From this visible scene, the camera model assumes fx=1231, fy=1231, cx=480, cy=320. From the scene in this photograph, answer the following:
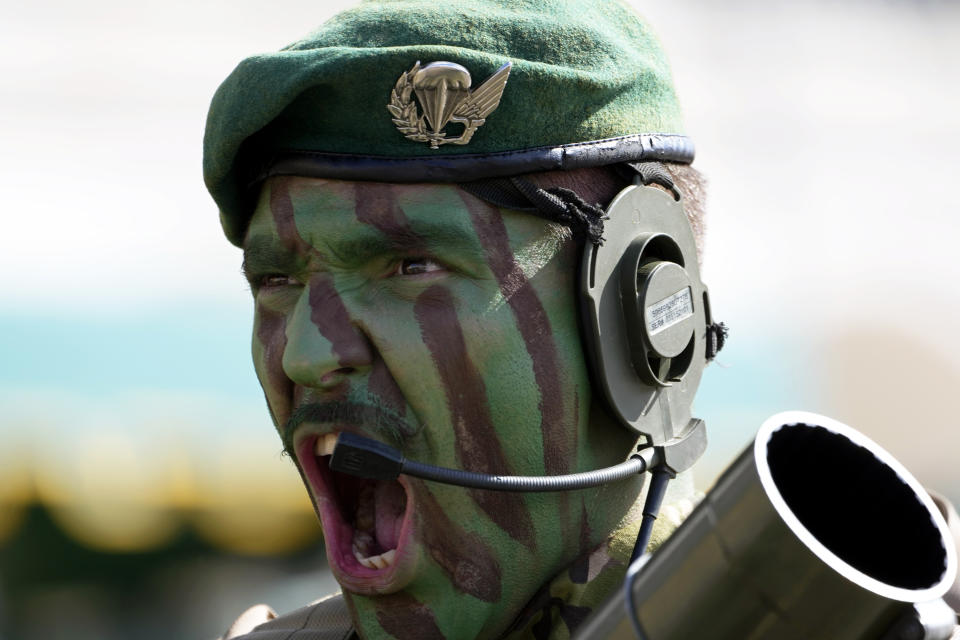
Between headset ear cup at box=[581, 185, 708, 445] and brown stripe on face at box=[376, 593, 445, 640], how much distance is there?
1.56 feet

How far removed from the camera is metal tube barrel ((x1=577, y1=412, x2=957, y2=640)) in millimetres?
1193

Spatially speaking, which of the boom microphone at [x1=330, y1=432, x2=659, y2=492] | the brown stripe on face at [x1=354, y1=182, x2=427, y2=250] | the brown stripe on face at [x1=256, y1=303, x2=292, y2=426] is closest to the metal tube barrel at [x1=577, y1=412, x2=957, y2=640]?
the boom microphone at [x1=330, y1=432, x2=659, y2=492]

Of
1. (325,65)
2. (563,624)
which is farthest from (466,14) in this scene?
(563,624)

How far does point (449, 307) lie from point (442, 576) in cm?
46

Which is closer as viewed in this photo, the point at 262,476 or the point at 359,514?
the point at 359,514

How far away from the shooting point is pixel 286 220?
7.04 feet

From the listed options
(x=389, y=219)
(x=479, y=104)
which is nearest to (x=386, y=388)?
(x=389, y=219)

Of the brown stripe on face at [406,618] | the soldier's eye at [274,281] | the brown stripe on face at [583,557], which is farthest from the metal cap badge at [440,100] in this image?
the brown stripe on face at [406,618]

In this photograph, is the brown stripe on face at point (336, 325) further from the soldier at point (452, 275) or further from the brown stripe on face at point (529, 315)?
the brown stripe on face at point (529, 315)

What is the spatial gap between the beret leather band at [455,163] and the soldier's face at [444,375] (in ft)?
0.08

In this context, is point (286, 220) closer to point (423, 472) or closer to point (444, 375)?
point (444, 375)

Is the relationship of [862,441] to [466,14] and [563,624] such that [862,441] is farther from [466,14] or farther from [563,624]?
[466,14]

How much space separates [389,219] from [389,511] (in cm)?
52

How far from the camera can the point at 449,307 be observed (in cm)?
204
